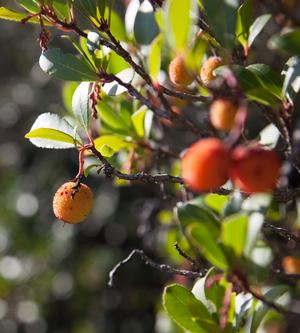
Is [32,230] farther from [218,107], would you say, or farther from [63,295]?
[218,107]

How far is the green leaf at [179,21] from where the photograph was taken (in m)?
0.96

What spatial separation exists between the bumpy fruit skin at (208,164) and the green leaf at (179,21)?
16 cm

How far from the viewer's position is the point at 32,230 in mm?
3686

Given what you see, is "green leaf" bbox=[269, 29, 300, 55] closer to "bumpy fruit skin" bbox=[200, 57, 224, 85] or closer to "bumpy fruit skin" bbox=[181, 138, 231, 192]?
"bumpy fruit skin" bbox=[181, 138, 231, 192]

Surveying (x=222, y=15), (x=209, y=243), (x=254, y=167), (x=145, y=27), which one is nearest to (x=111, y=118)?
(x=145, y=27)

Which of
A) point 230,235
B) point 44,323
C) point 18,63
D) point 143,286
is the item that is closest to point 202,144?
point 230,235

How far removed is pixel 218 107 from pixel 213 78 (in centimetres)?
25

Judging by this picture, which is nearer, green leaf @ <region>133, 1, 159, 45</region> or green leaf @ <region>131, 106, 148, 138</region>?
green leaf @ <region>133, 1, 159, 45</region>

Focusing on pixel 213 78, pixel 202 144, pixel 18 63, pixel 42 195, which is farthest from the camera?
pixel 18 63

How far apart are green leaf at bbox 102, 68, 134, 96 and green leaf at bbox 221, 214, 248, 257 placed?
1.69 ft

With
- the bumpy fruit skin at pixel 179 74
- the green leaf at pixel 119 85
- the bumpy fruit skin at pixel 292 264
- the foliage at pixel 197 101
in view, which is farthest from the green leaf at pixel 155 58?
the bumpy fruit skin at pixel 292 264

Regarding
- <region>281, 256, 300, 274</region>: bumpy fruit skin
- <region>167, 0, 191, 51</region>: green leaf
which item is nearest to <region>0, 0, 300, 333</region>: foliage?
<region>167, 0, 191, 51</region>: green leaf

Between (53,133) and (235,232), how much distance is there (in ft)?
1.81

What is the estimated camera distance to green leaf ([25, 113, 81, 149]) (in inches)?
53.8
